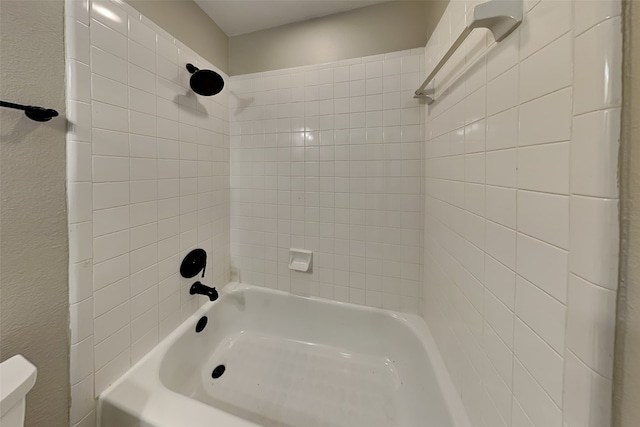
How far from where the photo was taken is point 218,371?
1.36 metres

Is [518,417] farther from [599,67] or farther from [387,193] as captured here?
[387,193]

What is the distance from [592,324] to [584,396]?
13 centimetres

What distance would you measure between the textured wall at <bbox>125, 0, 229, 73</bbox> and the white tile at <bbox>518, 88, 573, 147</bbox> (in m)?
1.57

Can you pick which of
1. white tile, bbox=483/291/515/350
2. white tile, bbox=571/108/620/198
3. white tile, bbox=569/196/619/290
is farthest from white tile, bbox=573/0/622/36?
white tile, bbox=483/291/515/350

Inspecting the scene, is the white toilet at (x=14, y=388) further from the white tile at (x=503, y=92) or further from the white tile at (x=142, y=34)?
the white tile at (x=503, y=92)

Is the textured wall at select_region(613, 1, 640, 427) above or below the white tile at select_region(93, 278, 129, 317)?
above

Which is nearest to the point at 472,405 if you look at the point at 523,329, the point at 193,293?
the point at 523,329

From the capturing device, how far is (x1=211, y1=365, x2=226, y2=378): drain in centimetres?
134

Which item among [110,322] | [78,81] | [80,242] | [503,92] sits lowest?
[110,322]

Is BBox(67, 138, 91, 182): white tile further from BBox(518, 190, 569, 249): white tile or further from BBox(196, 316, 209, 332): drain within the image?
BBox(518, 190, 569, 249): white tile

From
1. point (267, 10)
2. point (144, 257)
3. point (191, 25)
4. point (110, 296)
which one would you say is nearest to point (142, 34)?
point (191, 25)

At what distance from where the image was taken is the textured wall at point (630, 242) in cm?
33

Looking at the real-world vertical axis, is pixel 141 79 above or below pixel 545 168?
above

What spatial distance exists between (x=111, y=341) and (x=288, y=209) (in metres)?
1.08
